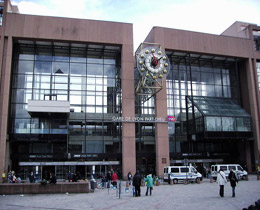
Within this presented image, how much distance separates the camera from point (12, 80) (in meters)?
38.8

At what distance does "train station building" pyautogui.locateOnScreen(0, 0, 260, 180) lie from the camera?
3722 cm

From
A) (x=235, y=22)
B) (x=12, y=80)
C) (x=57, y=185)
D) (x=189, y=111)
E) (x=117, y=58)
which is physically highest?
(x=235, y=22)

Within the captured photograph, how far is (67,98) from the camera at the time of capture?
3950 centimetres

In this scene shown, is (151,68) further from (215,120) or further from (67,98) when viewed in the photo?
(67,98)

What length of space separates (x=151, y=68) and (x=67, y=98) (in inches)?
478

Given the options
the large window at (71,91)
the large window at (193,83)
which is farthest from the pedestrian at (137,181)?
the large window at (193,83)

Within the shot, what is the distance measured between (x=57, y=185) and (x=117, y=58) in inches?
983

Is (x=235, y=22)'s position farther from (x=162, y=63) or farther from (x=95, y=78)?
(x=95, y=78)

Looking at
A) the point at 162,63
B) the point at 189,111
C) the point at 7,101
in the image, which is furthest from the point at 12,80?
the point at 189,111

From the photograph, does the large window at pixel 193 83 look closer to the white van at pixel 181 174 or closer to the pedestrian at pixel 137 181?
the white van at pixel 181 174

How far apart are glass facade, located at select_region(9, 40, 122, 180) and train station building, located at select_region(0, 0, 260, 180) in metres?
0.13

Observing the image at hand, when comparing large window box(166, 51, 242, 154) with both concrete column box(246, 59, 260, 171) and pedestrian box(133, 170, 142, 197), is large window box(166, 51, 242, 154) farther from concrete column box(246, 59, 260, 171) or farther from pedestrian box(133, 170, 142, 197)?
pedestrian box(133, 170, 142, 197)

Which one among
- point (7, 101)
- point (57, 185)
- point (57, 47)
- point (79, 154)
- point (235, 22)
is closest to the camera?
point (57, 185)

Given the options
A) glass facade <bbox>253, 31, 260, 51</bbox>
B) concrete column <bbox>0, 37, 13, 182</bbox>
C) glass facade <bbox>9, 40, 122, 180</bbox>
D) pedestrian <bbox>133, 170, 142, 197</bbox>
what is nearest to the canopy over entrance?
glass facade <bbox>9, 40, 122, 180</bbox>
